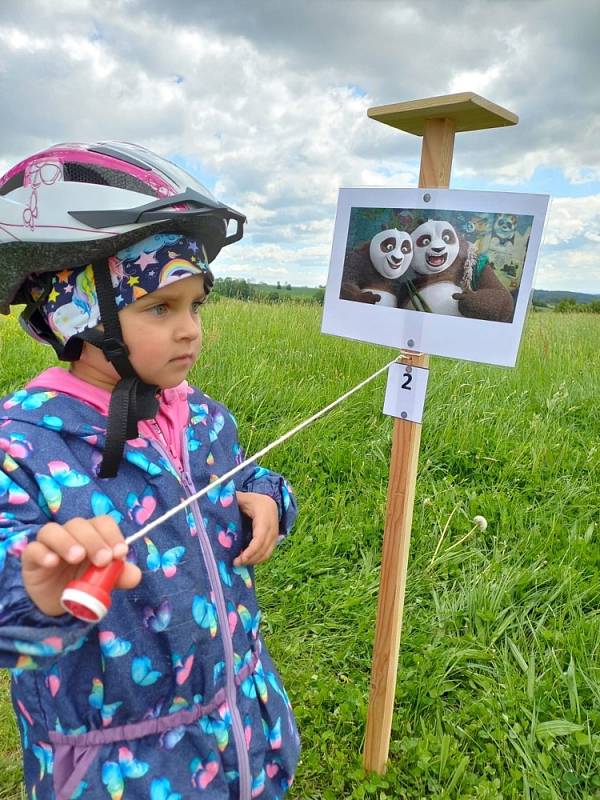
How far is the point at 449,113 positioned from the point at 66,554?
1.49 meters

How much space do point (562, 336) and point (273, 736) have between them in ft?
18.7

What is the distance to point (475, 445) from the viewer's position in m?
3.80

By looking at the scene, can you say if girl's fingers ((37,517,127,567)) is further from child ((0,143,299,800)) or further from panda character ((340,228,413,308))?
panda character ((340,228,413,308))

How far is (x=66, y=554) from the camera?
936 mm

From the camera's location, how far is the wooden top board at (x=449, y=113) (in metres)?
1.65

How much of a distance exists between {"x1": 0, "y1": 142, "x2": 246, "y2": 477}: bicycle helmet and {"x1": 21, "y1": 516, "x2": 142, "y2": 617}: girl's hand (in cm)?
35

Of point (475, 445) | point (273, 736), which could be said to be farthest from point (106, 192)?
point (475, 445)

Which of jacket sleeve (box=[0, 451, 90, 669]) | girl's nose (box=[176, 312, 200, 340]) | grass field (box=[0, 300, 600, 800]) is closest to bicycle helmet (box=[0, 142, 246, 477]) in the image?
girl's nose (box=[176, 312, 200, 340])

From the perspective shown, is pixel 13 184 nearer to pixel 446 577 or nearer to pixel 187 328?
pixel 187 328

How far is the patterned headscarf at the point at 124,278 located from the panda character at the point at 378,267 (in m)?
0.61

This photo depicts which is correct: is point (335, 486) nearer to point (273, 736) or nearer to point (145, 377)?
point (273, 736)

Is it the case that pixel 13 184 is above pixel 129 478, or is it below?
above

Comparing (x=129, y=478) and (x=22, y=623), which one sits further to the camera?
(x=129, y=478)

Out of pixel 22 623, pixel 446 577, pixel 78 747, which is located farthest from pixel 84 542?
pixel 446 577
